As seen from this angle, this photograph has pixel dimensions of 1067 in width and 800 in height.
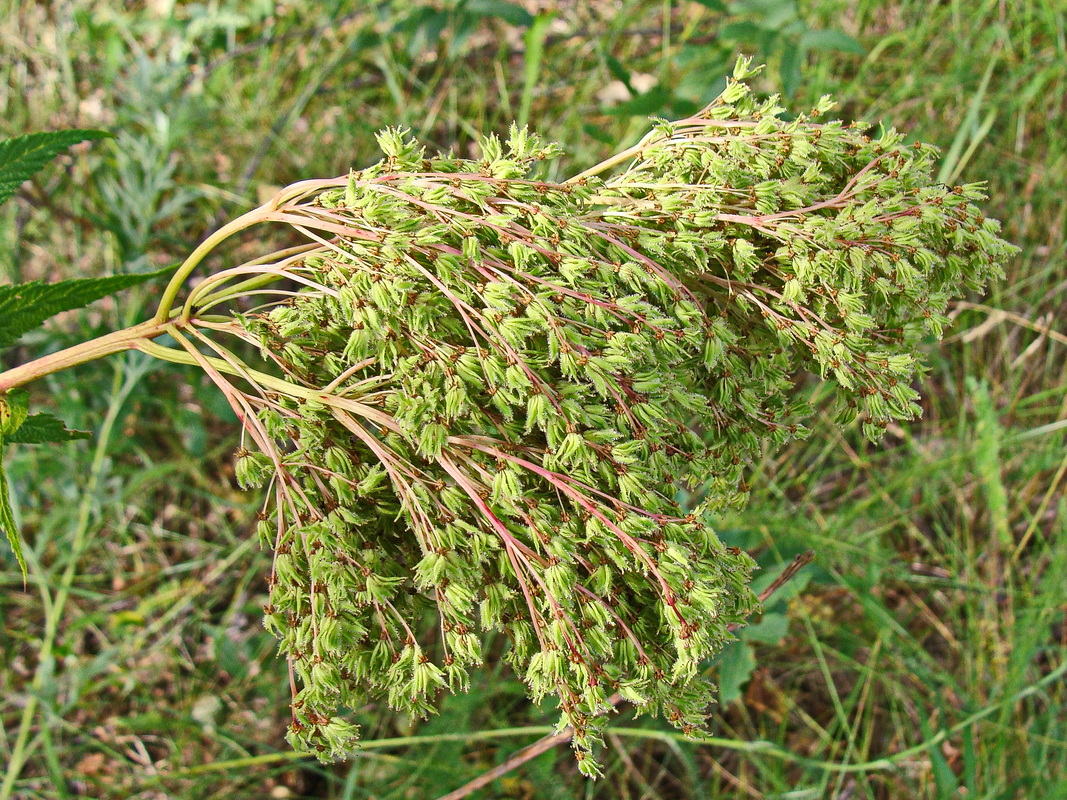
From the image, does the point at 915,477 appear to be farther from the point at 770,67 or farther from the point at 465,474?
the point at 465,474

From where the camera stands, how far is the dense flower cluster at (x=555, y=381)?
150 centimetres

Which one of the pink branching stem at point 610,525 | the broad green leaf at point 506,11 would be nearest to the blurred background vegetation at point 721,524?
the broad green leaf at point 506,11

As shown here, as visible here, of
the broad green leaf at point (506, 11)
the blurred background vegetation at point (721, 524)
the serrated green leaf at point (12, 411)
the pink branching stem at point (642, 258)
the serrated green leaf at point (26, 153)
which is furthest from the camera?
the broad green leaf at point (506, 11)

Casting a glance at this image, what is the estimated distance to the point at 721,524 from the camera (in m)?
3.26

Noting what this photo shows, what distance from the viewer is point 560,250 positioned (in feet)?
4.90

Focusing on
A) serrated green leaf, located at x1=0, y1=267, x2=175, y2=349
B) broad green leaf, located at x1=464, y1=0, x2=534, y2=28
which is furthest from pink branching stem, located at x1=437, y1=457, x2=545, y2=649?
broad green leaf, located at x1=464, y1=0, x2=534, y2=28

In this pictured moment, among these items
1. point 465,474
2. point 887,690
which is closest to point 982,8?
point 887,690

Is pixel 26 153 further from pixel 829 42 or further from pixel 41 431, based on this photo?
pixel 829 42

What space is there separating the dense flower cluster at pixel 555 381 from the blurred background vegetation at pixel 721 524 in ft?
3.82

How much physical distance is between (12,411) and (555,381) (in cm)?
115

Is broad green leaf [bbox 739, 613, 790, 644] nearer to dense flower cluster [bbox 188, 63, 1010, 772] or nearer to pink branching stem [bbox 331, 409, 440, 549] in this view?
dense flower cluster [bbox 188, 63, 1010, 772]

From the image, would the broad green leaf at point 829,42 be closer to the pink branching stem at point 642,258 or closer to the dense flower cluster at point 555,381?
the dense flower cluster at point 555,381

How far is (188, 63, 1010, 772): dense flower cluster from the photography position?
150cm

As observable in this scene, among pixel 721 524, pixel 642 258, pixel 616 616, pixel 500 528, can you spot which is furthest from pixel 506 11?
pixel 616 616
